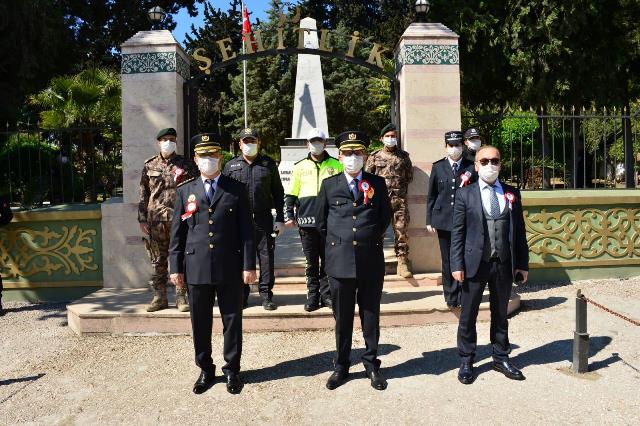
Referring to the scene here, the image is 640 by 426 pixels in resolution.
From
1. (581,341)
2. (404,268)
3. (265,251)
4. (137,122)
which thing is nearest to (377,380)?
(581,341)

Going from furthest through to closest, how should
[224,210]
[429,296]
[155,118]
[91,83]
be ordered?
[91,83], [155,118], [429,296], [224,210]

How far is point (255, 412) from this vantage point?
4.06m

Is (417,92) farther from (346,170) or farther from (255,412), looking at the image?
(255,412)

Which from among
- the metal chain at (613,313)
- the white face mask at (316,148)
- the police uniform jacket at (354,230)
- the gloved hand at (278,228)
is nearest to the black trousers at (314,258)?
the gloved hand at (278,228)

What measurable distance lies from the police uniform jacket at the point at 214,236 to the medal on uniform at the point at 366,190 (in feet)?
3.21

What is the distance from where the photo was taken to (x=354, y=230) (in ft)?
14.5

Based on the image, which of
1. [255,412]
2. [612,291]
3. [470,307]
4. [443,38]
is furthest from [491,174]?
[612,291]

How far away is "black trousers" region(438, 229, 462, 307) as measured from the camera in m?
6.11

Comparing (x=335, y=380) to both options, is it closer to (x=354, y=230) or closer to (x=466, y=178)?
(x=354, y=230)

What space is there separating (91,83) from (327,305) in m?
11.7

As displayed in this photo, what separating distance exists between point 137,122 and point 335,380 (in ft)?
15.8

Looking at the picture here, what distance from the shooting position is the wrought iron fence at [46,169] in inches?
309

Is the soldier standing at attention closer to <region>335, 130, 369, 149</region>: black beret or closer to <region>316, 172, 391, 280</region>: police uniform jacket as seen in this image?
<region>335, 130, 369, 149</region>: black beret

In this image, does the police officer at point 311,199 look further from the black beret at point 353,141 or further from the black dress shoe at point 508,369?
the black dress shoe at point 508,369
